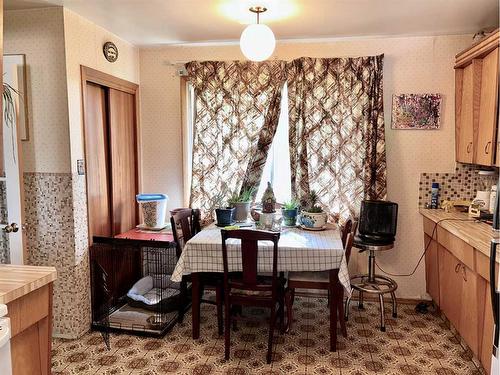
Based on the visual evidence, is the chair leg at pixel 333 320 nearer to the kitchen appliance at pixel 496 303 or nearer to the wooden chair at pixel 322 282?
the wooden chair at pixel 322 282

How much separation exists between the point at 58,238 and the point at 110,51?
1.60 m

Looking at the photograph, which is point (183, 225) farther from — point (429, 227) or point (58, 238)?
point (429, 227)

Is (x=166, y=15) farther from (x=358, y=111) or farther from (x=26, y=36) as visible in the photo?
(x=358, y=111)

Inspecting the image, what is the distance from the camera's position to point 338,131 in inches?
143

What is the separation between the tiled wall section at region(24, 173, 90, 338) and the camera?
2.93 m

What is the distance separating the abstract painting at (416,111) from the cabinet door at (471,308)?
1378 mm

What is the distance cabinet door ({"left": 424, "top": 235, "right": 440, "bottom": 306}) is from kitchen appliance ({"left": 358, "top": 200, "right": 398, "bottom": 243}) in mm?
408

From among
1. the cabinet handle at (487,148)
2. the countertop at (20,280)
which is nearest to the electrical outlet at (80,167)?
the countertop at (20,280)

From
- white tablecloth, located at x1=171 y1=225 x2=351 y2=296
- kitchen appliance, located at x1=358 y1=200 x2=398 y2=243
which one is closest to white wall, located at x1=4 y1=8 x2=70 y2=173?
white tablecloth, located at x1=171 y1=225 x2=351 y2=296

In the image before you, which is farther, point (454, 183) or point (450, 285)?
point (454, 183)

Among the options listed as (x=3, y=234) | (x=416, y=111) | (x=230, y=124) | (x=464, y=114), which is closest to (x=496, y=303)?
(x=464, y=114)

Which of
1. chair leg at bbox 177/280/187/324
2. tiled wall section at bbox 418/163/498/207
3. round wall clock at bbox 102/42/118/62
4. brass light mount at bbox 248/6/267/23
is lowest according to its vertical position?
chair leg at bbox 177/280/187/324

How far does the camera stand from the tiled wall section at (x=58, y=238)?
2930 mm

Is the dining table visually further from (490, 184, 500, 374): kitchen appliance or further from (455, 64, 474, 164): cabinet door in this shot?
(455, 64, 474, 164): cabinet door
